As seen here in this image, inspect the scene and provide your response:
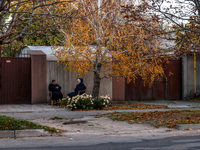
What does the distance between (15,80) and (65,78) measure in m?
2.66

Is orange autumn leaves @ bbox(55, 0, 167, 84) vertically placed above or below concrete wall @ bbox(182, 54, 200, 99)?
above

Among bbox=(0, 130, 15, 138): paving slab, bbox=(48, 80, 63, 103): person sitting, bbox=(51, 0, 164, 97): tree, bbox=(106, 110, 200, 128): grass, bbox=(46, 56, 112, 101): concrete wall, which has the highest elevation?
bbox=(51, 0, 164, 97): tree

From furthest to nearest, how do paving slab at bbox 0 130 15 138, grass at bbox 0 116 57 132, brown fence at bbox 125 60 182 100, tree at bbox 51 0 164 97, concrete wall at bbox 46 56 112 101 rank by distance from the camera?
brown fence at bbox 125 60 182 100, concrete wall at bbox 46 56 112 101, tree at bbox 51 0 164 97, grass at bbox 0 116 57 132, paving slab at bbox 0 130 15 138

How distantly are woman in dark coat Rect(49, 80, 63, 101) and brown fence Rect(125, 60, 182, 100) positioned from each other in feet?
16.2

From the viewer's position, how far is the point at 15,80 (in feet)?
55.8

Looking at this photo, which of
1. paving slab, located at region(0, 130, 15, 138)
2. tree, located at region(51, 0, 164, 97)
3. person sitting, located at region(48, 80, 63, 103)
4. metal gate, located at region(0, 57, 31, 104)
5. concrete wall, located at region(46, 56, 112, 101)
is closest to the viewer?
paving slab, located at region(0, 130, 15, 138)

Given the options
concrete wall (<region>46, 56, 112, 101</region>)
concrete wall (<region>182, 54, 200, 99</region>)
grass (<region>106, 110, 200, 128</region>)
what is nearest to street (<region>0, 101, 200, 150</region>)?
grass (<region>106, 110, 200, 128</region>)

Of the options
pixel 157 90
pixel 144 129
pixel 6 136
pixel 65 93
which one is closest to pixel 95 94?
pixel 65 93

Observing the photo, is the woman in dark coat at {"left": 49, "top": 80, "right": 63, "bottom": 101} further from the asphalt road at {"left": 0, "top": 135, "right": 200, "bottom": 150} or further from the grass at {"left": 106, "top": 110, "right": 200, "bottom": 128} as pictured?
the asphalt road at {"left": 0, "top": 135, "right": 200, "bottom": 150}

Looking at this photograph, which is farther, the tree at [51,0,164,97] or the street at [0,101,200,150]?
the tree at [51,0,164,97]

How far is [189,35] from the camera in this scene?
12594 millimetres

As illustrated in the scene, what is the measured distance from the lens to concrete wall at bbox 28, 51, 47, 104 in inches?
660

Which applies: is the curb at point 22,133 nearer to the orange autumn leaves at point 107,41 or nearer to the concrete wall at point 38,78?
the orange autumn leaves at point 107,41

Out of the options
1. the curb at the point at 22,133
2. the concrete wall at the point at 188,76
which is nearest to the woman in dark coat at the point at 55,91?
the curb at the point at 22,133
